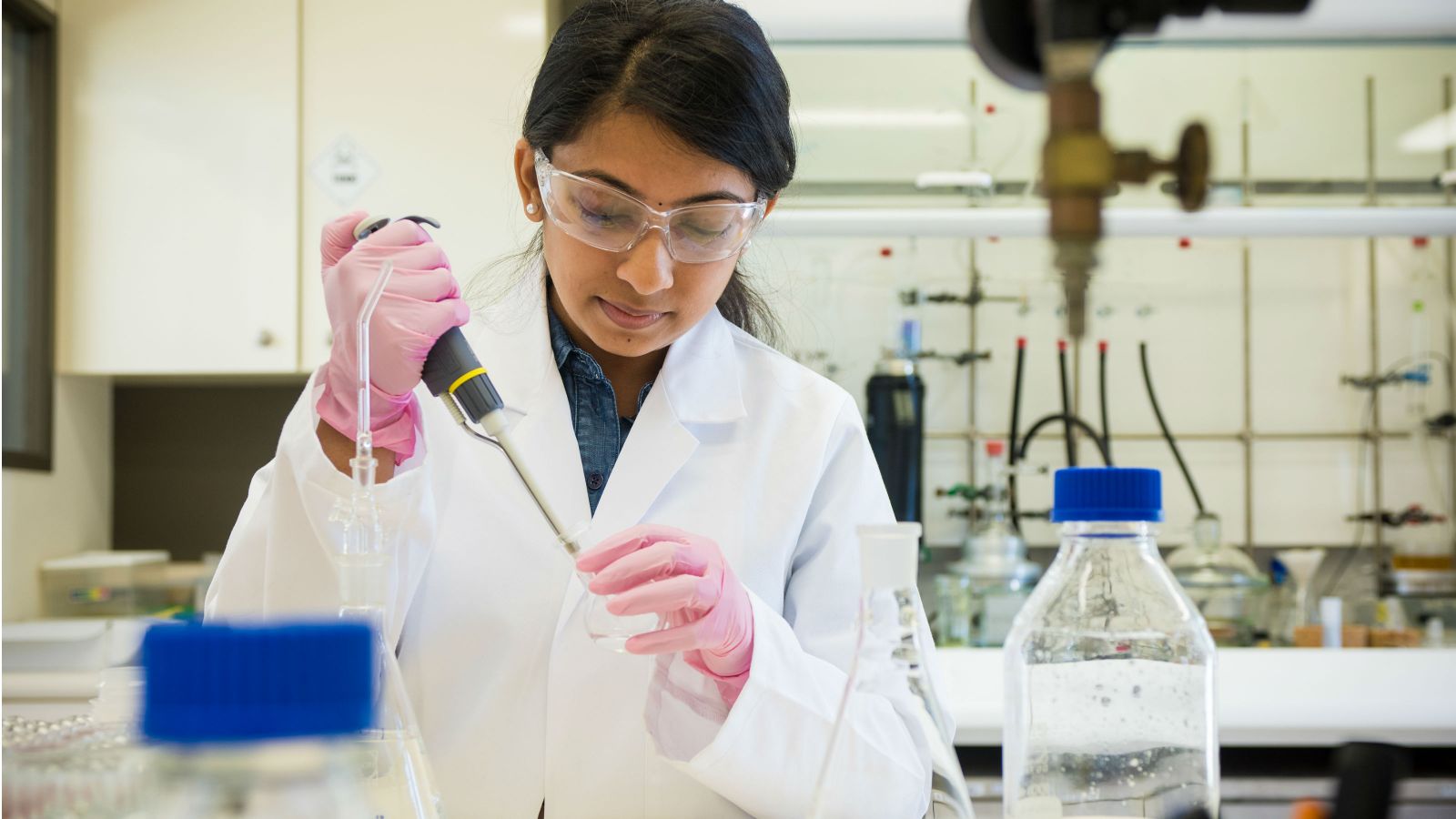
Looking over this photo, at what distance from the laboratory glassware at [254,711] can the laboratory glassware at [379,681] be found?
0.24 metres

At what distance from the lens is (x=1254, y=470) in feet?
11.8

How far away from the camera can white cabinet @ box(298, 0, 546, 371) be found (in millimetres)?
3223

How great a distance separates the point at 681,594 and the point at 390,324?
1.08ft

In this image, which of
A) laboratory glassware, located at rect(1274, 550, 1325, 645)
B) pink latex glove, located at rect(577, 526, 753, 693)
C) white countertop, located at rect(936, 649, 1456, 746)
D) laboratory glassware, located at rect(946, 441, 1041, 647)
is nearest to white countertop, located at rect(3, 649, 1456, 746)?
white countertop, located at rect(936, 649, 1456, 746)

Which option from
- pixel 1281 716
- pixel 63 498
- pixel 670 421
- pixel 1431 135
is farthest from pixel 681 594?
pixel 1431 135

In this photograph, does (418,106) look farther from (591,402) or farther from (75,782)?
(75,782)

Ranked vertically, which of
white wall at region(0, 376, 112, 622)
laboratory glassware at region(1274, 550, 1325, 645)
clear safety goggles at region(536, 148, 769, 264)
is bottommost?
laboratory glassware at region(1274, 550, 1325, 645)

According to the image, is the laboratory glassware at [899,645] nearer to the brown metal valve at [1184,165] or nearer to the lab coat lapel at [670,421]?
the brown metal valve at [1184,165]

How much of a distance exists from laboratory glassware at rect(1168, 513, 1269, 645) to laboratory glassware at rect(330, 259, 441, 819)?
2771 mm

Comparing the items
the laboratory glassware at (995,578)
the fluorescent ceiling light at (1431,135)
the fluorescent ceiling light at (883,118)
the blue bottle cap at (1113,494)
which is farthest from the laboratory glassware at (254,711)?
the fluorescent ceiling light at (1431,135)

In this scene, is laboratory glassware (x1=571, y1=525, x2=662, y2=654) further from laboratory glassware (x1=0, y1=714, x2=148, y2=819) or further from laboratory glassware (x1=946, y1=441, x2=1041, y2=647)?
laboratory glassware (x1=946, y1=441, x2=1041, y2=647)

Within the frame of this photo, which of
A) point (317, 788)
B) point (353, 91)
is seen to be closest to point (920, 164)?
point (353, 91)

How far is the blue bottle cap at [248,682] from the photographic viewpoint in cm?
33

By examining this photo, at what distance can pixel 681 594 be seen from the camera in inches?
37.7
